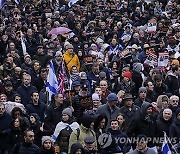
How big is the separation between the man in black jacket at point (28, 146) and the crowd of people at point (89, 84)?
0.02 m

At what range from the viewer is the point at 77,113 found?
1362 cm

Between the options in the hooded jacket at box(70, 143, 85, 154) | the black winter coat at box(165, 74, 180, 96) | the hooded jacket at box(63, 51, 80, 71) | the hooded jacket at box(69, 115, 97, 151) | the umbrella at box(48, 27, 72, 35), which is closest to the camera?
the hooded jacket at box(70, 143, 85, 154)

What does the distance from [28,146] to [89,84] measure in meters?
4.27

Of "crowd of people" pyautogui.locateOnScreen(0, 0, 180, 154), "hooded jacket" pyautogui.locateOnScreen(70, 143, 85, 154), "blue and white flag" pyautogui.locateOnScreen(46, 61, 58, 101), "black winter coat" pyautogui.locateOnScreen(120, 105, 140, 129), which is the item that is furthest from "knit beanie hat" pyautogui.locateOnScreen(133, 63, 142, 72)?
"hooded jacket" pyautogui.locateOnScreen(70, 143, 85, 154)

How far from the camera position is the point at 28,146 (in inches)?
458

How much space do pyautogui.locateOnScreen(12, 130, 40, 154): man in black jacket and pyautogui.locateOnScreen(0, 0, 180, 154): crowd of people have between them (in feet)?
0.06

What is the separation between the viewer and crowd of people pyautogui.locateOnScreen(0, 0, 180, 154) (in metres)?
12.1

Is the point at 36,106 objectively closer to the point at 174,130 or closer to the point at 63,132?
the point at 63,132

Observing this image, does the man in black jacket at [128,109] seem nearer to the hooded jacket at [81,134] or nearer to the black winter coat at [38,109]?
the hooded jacket at [81,134]

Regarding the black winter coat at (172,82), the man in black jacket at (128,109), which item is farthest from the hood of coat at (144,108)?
the black winter coat at (172,82)

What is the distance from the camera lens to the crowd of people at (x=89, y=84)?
12.1m

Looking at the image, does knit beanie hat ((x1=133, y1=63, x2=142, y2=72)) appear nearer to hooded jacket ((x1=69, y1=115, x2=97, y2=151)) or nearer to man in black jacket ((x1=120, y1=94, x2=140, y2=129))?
man in black jacket ((x1=120, y1=94, x2=140, y2=129))

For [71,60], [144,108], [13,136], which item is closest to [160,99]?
[144,108]

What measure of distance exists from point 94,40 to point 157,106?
7.83m
